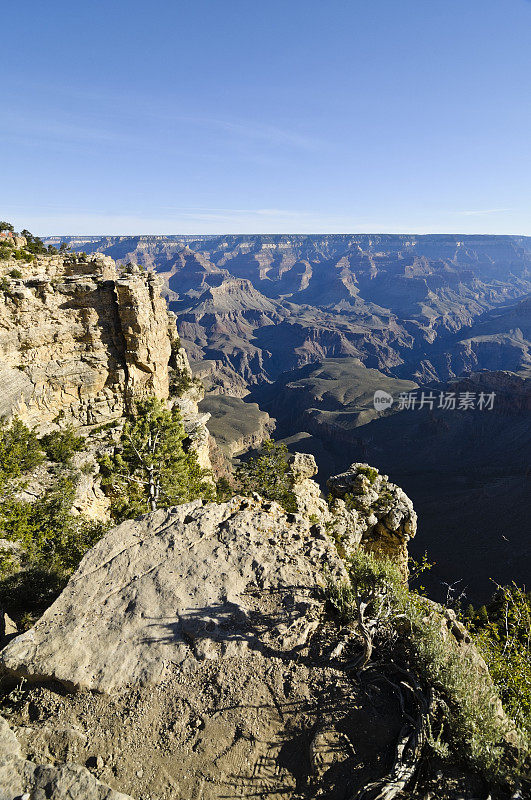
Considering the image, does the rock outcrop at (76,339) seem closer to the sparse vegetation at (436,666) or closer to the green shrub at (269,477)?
the green shrub at (269,477)

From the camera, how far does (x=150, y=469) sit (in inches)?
673

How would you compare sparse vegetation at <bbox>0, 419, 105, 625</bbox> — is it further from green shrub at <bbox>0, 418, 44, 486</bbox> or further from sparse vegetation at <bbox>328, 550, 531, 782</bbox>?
sparse vegetation at <bbox>328, 550, 531, 782</bbox>

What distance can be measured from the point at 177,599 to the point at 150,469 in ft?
32.6

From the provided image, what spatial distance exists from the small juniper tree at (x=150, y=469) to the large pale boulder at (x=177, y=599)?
6.78 m

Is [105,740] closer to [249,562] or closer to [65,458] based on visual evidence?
[249,562]

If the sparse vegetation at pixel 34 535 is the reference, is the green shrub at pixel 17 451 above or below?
above

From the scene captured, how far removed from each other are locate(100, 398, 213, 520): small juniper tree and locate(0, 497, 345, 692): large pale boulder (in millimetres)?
6780

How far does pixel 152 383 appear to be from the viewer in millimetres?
29953

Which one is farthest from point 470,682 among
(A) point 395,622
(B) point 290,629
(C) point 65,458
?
(C) point 65,458

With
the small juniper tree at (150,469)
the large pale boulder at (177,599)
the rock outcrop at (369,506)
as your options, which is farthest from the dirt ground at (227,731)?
the rock outcrop at (369,506)

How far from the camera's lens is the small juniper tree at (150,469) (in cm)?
Answer: 1692

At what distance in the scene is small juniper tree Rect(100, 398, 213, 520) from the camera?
1692 centimetres

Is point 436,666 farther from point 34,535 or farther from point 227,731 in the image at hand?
Result: point 34,535

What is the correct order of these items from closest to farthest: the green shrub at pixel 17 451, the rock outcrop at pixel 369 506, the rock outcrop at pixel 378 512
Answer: the green shrub at pixel 17 451 → the rock outcrop at pixel 369 506 → the rock outcrop at pixel 378 512
